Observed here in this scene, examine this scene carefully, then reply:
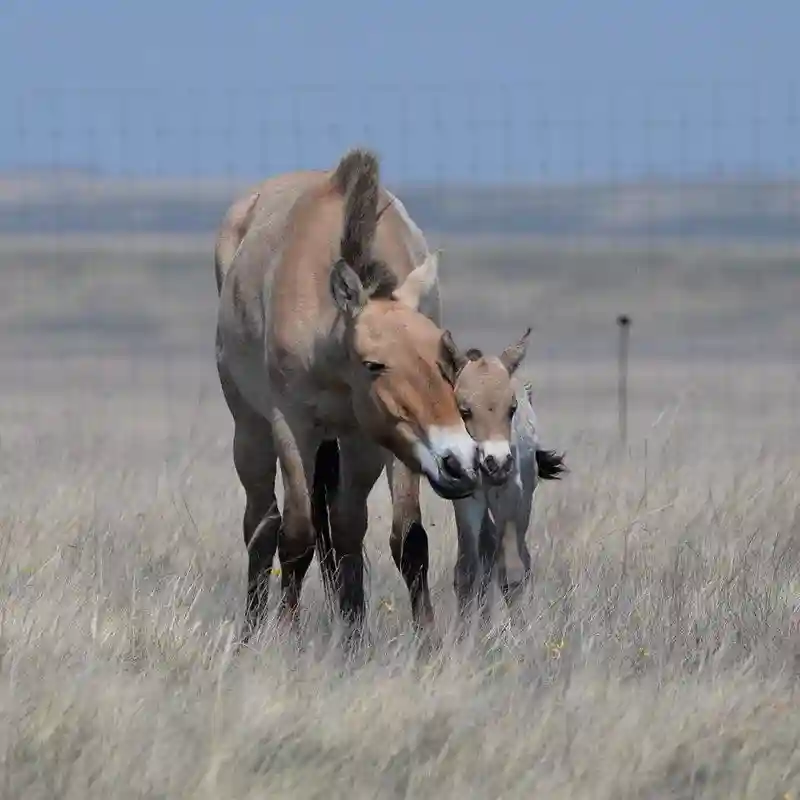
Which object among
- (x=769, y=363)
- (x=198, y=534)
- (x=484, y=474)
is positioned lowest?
(x=769, y=363)

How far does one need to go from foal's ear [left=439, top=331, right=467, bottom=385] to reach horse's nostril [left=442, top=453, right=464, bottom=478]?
0.89 feet

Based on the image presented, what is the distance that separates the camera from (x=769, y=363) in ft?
106

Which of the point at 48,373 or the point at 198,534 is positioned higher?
the point at 198,534

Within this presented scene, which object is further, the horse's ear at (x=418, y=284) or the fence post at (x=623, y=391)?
the fence post at (x=623, y=391)

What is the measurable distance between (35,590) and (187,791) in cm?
217

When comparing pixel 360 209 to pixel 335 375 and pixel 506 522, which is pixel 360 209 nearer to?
pixel 335 375

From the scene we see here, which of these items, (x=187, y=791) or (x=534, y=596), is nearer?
(x=187, y=791)

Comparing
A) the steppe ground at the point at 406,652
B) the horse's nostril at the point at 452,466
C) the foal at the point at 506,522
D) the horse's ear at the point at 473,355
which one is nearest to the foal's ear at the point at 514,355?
the horse's ear at the point at 473,355

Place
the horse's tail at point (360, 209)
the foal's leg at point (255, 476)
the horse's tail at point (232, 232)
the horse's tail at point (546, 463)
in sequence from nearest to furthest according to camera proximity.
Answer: the horse's tail at point (360, 209)
the horse's tail at point (546, 463)
the foal's leg at point (255, 476)
the horse's tail at point (232, 232)

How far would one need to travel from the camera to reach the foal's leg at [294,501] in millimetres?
7227

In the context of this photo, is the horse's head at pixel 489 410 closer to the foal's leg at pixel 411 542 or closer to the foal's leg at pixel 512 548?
the foal's leg at pixel 411 542

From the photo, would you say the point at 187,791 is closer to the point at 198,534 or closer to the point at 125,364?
the point at 198,534

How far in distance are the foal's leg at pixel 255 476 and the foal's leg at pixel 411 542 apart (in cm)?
102

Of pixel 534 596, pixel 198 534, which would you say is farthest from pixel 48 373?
pixel 534 596
